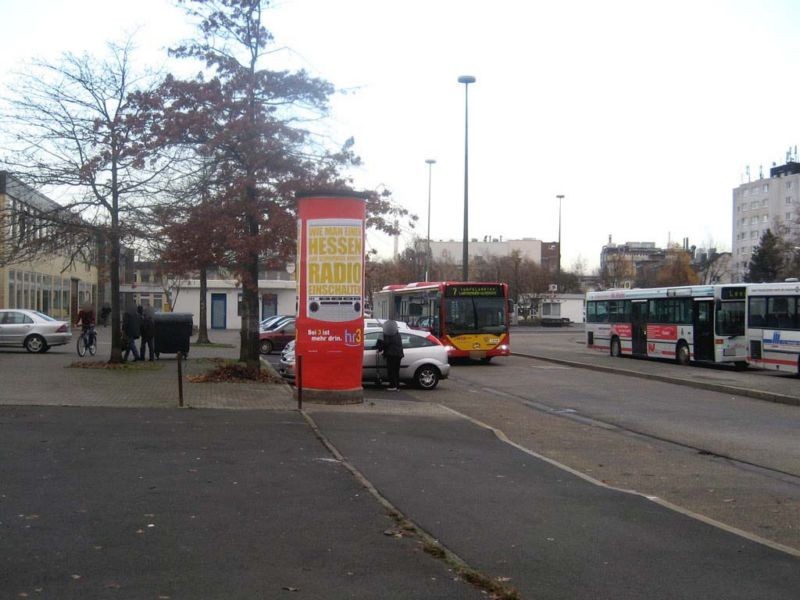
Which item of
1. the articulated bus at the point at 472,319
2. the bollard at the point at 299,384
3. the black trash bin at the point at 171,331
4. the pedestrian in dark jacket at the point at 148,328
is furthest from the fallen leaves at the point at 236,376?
the articulated bus at the point at 472,319

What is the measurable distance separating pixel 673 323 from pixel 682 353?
Answer: 1113mm

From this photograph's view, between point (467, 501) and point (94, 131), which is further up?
point (94, 131)

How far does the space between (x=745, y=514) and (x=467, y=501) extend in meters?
2.68

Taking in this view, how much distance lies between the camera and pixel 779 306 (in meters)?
24.4

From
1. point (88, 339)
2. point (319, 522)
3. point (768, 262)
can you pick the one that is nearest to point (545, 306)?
point (768, 262)

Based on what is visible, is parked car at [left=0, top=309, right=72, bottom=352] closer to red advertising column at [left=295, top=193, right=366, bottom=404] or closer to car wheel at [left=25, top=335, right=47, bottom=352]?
car wheel at [left=25, top=335, right=47, bottom=352]

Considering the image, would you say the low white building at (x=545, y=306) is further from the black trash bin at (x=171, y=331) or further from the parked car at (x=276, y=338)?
the black trash bin at (x=171, y=331)

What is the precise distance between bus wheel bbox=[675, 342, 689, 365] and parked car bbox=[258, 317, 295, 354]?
14575 mm

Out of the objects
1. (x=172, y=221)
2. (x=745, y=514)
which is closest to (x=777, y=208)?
(x=172, y=221)

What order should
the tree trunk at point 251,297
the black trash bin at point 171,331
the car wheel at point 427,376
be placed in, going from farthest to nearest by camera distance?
the black trash bin at point 171,331 < the car wheel at point 427,376 < the tree trunk at point 251,297

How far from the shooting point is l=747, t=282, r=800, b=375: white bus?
23688 millimetres

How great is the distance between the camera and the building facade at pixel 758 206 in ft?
347

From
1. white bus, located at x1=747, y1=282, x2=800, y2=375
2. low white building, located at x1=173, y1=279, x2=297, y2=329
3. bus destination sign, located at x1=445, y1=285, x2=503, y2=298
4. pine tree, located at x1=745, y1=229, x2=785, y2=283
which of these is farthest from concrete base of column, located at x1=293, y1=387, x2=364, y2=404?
pine tree, located at x1=745, y1=229, x2=785, y2=283

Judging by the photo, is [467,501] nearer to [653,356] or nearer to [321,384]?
[321,384]
